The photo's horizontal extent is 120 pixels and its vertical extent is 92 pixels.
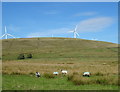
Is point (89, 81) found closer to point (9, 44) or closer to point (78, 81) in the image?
point (78, 81)

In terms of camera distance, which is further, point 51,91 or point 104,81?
point 104,81

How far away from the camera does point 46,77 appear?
16344mm

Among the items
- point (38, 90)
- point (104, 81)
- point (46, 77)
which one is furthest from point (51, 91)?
point (46, 77)

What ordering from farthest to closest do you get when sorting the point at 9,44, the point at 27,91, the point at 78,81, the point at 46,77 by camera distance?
the point at 9,44
the point at 46,77
the point at 78,81
the point at 27,91

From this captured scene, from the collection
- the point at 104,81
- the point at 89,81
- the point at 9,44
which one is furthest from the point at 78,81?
the point at 9,44

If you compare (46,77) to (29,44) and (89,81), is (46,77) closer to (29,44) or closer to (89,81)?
(89,81)

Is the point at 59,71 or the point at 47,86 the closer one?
the point at 47,86

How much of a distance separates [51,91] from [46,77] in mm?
6222

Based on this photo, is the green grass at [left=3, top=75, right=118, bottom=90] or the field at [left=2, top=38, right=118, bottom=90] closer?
the green grass at [left=3, top=75, right=118, bottom=90]

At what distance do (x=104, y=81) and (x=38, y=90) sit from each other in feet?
15.1

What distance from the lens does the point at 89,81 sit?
42.9 feet

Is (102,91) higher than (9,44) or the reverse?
the reverse

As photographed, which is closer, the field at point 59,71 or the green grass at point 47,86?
the green grass at point 47,86

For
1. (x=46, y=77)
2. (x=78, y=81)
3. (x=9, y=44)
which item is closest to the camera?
(x=78, y=81)
